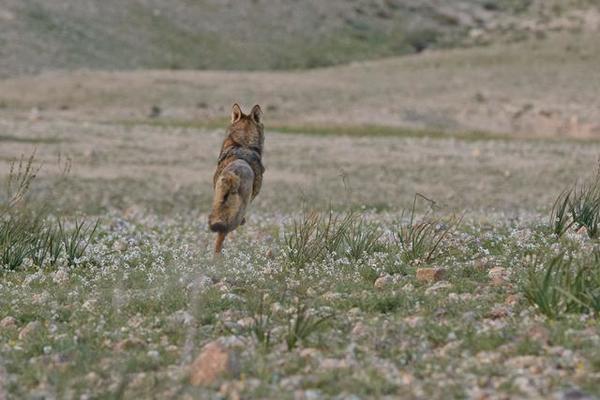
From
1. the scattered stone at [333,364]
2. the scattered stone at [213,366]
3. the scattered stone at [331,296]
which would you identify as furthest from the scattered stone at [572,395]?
the scattered stone at [331,296]

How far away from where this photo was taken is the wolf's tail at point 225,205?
8.62m

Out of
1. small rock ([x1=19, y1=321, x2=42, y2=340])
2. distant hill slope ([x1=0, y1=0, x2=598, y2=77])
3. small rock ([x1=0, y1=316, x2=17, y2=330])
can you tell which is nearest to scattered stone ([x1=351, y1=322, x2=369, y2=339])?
small rock ([x1=19, y1=321, x2=42, y2=340])

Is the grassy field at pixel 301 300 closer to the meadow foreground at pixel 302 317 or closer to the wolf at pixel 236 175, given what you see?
the meadow foreground at pixel 302 317

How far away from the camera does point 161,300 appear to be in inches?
337

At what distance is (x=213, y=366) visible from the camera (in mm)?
6660

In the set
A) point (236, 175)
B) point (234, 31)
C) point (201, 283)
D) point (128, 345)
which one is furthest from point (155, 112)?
point (128, 345)

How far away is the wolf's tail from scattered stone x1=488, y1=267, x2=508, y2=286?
198cm

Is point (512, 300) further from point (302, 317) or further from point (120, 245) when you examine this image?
point (120, 245)

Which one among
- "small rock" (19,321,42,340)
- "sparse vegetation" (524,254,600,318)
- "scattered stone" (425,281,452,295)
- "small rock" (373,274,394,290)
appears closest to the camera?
"sparse vegetation" (524,254,600,318)

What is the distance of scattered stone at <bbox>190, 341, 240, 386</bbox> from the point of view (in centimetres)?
661

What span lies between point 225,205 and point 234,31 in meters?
Result: 44.0

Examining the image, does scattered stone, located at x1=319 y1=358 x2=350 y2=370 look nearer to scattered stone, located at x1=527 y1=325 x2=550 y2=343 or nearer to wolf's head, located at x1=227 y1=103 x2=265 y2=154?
scattered stone, located at x1=527 y1=325 x2=550 y2=343

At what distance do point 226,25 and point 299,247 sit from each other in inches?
1692

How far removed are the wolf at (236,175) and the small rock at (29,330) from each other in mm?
1410
